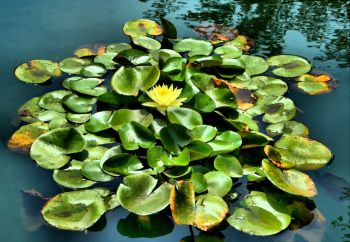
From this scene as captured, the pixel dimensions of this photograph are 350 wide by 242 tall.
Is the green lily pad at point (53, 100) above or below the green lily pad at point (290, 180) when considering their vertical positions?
above

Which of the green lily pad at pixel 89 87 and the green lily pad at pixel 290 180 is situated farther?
the green lily pad at pixel 89 87

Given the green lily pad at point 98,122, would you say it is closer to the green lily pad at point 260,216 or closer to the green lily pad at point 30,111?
the green lily pad at point 30,111

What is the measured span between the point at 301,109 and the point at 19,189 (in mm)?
1430

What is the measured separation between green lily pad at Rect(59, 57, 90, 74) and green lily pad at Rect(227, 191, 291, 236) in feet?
3.90

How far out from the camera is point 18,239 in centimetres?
171

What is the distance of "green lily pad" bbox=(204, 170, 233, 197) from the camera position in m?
1.82

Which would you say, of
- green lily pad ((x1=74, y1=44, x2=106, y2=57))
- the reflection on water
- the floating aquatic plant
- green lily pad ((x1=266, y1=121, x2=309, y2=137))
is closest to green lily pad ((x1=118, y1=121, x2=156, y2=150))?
the floating aquatic plant

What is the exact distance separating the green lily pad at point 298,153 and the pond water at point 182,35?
0.07 meters

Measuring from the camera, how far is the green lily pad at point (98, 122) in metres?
2.07

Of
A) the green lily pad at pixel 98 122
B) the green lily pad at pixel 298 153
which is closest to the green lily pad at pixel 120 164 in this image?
the green lily pad at pixel 98 122

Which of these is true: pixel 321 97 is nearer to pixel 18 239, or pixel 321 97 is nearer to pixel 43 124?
pixel 43 124

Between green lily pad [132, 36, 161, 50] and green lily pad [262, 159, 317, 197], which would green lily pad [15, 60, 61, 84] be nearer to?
green lily pad [132, 36, 161, 50]

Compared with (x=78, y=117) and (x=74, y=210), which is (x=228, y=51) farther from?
(x=74, y=210)

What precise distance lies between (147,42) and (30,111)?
788 millimetres
